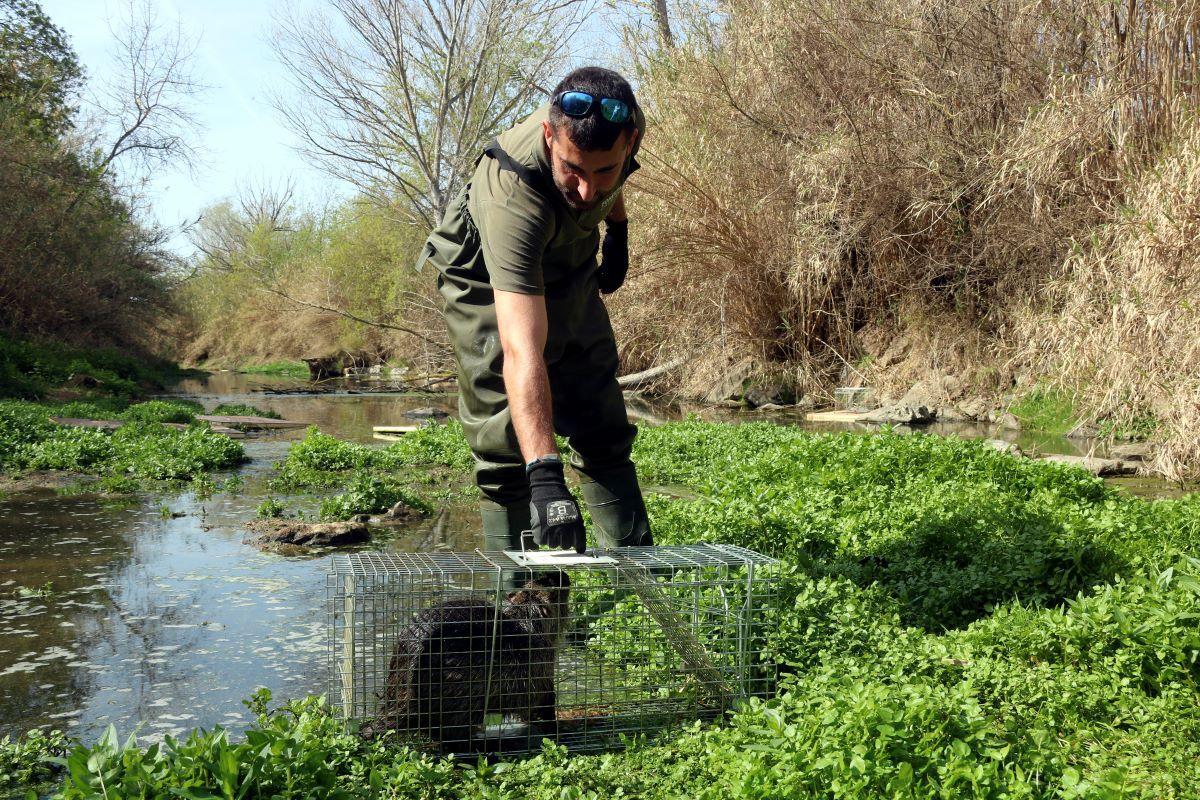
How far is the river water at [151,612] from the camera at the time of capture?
12.5ft

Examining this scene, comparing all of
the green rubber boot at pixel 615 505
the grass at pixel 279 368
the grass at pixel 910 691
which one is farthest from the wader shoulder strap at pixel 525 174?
the grass at pixel 279 368

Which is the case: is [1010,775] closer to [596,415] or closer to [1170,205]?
[596,415]

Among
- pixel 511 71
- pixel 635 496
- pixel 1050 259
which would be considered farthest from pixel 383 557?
pixel 511 71

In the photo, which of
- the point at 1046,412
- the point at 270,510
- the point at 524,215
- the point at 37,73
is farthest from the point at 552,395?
the point at 37,73

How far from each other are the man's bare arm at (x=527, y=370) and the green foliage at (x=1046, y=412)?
1008cm

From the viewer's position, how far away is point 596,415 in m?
4.16

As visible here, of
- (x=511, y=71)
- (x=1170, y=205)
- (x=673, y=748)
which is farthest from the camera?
(x=511, y=71)

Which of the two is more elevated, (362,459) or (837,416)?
(837,416)

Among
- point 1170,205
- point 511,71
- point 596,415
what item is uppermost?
point 511,71

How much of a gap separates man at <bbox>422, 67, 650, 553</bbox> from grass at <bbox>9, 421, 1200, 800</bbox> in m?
0.79

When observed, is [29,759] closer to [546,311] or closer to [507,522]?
[507,522]

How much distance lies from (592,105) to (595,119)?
0.05 metres

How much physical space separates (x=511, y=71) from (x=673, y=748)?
21805mm

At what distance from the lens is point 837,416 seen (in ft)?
52.6
